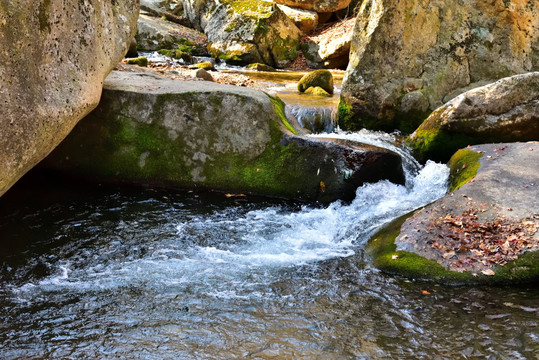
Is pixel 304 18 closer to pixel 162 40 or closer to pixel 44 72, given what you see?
pixel 162 40

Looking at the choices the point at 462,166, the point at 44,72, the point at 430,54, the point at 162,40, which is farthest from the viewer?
the point at 162,40

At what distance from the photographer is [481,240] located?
5.64m

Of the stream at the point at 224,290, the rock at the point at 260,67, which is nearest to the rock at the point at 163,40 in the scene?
the rock at the point at 260,67

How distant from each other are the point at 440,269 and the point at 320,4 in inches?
924

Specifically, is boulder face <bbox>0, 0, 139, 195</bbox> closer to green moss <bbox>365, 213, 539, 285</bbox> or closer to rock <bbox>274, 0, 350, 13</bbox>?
green moss <bbox>365, 213, 539, 285</bbox>

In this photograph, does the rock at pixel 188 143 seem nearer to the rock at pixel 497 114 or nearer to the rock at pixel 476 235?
the rock at pixel 497 114

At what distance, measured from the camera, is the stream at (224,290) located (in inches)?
160

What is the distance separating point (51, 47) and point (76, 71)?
561 millimetres

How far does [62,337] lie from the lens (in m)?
4.11

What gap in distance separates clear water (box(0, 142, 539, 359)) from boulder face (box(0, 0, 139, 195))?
1405 mm

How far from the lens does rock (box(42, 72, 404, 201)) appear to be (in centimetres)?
817

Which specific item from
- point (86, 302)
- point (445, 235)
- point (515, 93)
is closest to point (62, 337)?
point (86, 302)

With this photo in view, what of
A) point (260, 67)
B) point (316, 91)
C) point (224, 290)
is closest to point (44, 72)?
point (224, 290)

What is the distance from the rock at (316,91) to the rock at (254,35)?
8.49m
